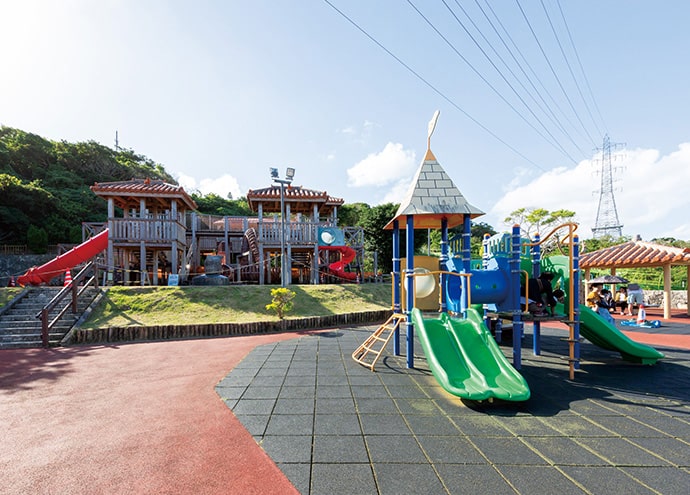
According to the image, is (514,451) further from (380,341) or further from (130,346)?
(130,346)

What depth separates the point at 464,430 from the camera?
405 centimetres

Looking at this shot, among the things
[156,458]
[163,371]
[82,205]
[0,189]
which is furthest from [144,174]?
[156,458]

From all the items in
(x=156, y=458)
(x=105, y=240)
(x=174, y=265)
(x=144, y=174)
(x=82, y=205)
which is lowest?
(x=156, y=458)

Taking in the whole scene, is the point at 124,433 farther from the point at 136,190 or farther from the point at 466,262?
the point at 136,190

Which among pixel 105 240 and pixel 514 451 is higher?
pixel 105 240

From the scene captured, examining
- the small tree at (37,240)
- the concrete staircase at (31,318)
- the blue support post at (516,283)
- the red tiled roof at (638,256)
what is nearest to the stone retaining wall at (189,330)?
the concrete staircase at (31,318)

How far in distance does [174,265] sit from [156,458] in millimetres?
15305

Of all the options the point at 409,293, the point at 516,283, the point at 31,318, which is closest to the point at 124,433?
the point at 409,293

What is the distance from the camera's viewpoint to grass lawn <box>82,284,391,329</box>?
460 inches

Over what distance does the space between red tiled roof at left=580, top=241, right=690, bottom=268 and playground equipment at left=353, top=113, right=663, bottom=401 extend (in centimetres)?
1143

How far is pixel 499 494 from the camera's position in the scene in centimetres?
281

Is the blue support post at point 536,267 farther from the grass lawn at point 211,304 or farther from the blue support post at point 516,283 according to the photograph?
the grass lawn at point 211,304

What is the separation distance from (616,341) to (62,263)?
2090 centimetres

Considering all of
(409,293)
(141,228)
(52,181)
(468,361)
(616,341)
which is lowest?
(616,341)
